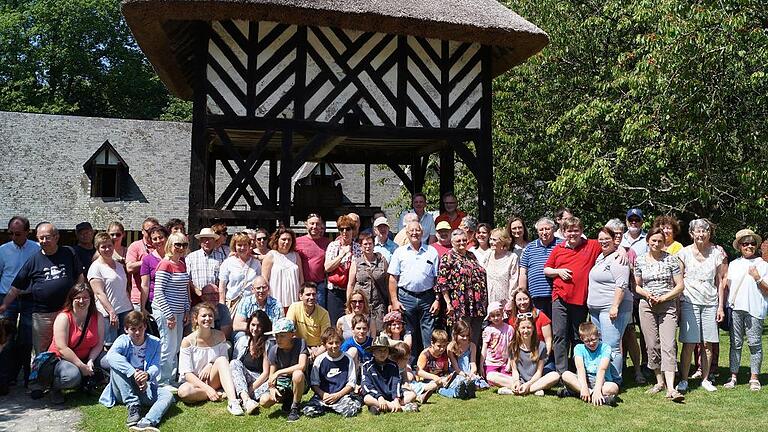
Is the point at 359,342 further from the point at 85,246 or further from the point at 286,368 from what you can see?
the point at 85,246

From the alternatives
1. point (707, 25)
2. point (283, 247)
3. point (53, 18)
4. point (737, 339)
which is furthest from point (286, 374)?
point (53, 18)

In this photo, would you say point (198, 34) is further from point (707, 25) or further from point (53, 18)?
point (53, 18)

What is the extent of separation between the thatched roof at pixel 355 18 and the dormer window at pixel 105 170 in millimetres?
12772

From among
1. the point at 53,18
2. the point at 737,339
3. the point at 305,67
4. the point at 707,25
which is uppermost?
the point at 53,18

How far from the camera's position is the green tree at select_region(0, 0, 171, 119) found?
1555 inches

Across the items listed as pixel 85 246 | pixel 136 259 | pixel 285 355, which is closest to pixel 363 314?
pixel 285 355

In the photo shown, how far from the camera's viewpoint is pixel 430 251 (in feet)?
27.2

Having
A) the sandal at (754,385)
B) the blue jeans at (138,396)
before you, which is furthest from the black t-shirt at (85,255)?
the sandal at (754,385)

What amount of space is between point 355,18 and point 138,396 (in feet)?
20.5

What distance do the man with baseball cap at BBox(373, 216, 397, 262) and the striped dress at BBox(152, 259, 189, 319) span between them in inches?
95.0

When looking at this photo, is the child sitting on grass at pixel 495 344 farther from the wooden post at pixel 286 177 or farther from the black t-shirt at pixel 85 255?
the black t-shirt at pixel 85 255

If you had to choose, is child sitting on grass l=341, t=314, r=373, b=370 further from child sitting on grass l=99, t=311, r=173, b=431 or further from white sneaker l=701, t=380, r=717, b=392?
white sneaker l=701, t=380, r=717, b=392

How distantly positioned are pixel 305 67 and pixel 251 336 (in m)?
5.07

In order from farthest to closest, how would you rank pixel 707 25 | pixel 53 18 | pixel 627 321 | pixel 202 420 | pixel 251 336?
pixel 53 18
pixel 707 25
pixel 627 321
pixel 251 336
pixel 202 420
